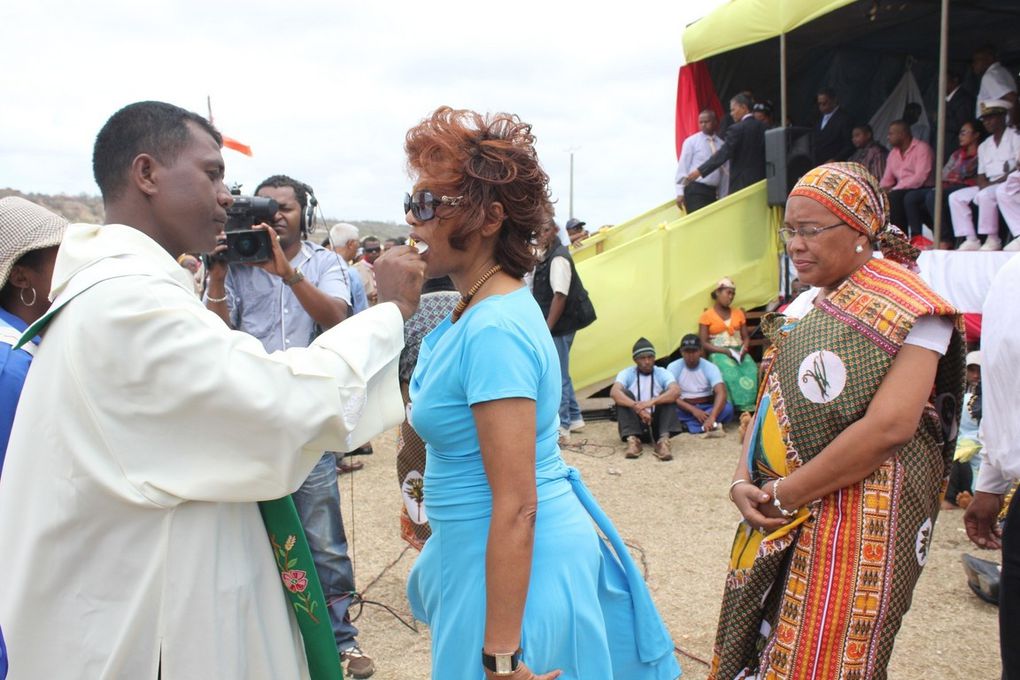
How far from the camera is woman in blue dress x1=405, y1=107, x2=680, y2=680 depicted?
1674 millimetres

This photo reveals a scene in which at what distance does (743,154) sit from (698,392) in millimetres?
3754

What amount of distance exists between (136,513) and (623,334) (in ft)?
27.2

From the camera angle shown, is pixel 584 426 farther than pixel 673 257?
No

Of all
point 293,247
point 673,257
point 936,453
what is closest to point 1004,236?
point 673,257

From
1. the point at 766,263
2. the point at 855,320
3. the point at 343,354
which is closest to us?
the point at 343,354

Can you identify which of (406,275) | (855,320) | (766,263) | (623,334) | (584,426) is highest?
(406,275)

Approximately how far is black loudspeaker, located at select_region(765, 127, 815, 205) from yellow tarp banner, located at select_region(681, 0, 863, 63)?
1.23 meters

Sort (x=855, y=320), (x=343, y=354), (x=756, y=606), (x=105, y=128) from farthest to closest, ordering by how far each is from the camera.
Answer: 1. (x=756, y=606)
2. (x=855, y=320)
3. (x=105, y=128)
4. (x=343, y=354)

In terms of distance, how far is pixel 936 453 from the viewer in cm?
239

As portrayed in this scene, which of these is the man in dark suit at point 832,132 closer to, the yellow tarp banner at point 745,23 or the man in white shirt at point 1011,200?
the yellow tarp banner at point 745,23

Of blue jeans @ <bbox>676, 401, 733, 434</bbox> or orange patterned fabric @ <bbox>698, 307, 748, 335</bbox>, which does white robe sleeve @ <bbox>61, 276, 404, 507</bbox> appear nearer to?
blue jeans @ <bbox>676, 401, 733, 434</bbox>

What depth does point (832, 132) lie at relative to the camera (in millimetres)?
10531

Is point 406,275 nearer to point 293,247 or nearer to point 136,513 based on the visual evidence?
point 136,513

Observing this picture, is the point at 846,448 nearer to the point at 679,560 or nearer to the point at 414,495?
the point at 414,495
